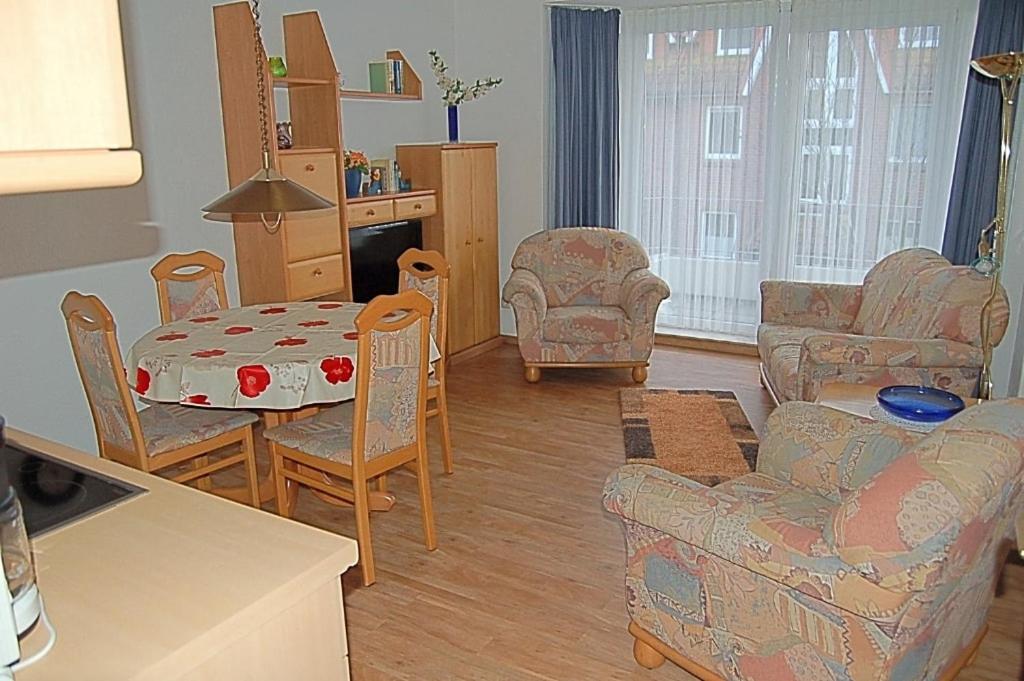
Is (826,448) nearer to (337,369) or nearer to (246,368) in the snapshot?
(337,369)

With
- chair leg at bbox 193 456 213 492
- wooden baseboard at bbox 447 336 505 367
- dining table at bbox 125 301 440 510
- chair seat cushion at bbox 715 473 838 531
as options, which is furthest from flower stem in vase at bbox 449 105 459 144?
chair seat cushion at bbox 715 473 838 531

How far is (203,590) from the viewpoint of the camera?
120 centimetres

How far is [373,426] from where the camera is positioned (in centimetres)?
302

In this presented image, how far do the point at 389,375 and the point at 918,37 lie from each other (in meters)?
4.22

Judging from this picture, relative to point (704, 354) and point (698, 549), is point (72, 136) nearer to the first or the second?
point (698, 549)

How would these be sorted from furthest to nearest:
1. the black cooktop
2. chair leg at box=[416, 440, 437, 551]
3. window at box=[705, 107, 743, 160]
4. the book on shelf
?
window at box=[705, 107, 743, 160] < the book on shelf < chair leg at box=[416, 440, 437, 551] < the black cooktop

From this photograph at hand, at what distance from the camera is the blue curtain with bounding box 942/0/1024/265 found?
4.79 meters

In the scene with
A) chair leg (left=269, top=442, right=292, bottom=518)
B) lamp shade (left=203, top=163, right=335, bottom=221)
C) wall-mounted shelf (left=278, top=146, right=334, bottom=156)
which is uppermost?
wall-mounted shelf (left=278, top=146, right=334, bottom=156)

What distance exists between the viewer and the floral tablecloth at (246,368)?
9.76 ft

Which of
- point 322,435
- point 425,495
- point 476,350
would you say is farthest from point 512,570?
point 476,350

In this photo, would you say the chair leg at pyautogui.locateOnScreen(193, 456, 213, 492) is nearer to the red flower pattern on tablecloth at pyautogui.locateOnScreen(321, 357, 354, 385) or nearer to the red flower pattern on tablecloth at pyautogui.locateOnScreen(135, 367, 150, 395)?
the red flower pattern on tablecloth at pyautogui.locateOnScreen(135, 367, 150, 395)

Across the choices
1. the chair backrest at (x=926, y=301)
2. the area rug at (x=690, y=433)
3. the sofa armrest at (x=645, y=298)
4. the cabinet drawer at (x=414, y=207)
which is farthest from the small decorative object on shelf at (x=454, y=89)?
the chair backrest at (x=926, y=301)

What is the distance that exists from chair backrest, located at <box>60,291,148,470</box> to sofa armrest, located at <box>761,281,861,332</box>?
368 centimetres

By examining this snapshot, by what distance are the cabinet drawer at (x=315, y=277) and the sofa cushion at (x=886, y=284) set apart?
3.06 meters
